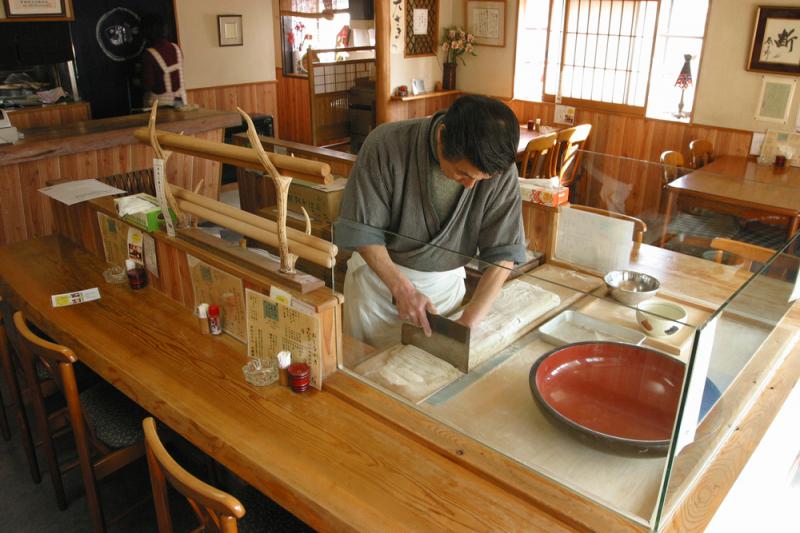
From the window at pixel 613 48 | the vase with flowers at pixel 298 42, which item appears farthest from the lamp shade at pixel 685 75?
the vase with flowers at pixel 298 42

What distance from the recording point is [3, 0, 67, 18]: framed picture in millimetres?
5902

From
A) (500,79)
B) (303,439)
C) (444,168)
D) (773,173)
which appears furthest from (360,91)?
(303,439)

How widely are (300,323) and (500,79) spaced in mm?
6053

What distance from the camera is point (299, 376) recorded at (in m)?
1.80

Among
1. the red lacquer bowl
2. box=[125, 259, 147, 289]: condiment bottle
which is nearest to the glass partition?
the red lacquer bowl

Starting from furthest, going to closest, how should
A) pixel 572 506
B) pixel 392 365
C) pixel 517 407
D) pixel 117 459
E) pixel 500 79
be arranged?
pixel 500 79 → pixel 117 459 → pixel 392 365 → pixel 517 407 → pixel 572 506

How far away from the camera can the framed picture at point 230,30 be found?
779 cm

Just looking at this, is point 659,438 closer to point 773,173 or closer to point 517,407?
point 517,407

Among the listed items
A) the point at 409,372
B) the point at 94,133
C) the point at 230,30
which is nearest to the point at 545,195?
the point at 409,372

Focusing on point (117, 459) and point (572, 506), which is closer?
point (572, 506)

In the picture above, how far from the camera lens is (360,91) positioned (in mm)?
8570

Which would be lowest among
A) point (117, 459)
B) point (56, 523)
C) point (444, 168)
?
point (56, 523)

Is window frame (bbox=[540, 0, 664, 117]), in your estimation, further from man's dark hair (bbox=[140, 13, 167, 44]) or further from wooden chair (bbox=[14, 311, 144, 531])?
wooden chair (bbox=[14, 311, 144, 531])

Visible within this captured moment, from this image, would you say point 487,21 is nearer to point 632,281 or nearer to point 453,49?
point 453,49
